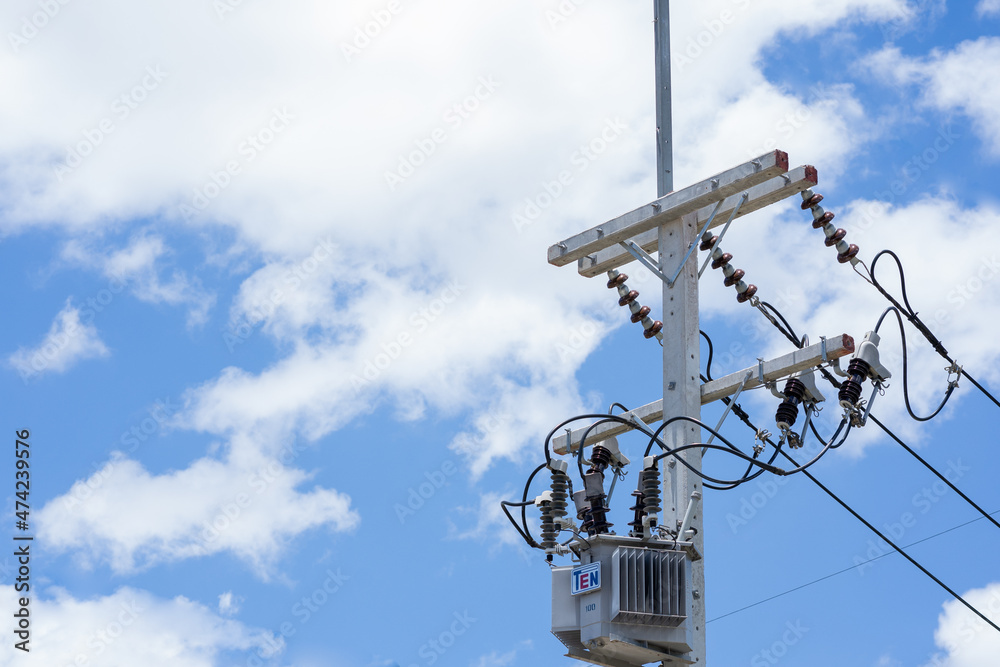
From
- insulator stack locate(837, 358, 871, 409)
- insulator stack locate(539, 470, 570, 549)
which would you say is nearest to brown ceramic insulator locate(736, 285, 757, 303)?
insulator stack locate(837, 358, 871, 409)

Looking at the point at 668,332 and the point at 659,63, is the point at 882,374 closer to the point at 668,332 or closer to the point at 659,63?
the point at 668,332

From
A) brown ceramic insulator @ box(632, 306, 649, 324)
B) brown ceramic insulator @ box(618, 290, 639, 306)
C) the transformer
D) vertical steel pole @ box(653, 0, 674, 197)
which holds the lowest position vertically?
the transformer

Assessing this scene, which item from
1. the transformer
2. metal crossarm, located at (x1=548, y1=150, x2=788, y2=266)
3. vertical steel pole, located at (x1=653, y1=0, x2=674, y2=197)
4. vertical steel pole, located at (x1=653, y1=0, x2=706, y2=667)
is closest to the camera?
the transformer

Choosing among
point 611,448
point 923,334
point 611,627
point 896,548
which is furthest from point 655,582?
point 923,334

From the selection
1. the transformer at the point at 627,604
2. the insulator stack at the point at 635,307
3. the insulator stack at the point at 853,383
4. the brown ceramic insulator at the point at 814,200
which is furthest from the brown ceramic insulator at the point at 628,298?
the transformer at the point at 627,604

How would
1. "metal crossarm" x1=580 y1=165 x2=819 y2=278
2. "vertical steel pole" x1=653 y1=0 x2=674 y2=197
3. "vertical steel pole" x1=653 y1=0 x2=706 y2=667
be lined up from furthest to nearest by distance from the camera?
1. "vertical steel pole" x1=653 y1=0 x2=674 y2=197
2. "metal crossarm" x1=580 y1=165 x2=819 y2=278
3. "vertical steel pole" x1=653 y1=0 x2=706 y2=667

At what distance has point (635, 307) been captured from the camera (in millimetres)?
11828

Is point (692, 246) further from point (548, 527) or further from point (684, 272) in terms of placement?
point (548, 527)

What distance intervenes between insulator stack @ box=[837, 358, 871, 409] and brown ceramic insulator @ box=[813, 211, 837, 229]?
167cm

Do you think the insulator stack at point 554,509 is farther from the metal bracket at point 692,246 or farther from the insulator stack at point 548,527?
the metal bracket at point 692,246

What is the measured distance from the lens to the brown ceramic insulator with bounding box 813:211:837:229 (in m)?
11.9

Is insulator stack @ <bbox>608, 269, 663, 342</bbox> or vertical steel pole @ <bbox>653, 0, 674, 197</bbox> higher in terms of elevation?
vertical steel pole @ <bbox>653, 0, 674, 197</bbox>

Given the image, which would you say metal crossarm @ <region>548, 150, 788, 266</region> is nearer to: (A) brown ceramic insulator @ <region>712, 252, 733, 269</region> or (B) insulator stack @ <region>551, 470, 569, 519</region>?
(A) brown ceramic insulator @ <region>712, 252, 733, 269</region>

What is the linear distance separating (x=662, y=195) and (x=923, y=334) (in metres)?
2.94
